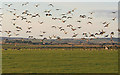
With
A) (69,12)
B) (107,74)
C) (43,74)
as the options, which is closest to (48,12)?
(69,12)

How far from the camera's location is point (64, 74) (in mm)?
37812

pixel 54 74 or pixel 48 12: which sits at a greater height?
pixel 48 12

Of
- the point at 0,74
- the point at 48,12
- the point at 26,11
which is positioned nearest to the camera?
the point at 0,74

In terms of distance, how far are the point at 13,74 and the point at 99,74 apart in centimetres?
1172

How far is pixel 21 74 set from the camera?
3741cm

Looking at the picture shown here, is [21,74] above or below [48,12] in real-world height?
below

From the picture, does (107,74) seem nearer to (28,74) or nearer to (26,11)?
(28,74)

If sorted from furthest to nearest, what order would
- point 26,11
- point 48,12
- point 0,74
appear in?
point 26,11 < point 48,12 < point 0,74

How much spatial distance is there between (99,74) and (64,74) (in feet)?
16.0

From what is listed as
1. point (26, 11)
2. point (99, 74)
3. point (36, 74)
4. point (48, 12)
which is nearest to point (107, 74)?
point (99, 74)

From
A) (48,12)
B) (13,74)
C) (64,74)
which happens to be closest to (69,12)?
(48,12)

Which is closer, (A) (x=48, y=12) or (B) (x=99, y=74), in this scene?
(B) (x=99, y=74)

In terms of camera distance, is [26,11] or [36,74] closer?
[36,74]

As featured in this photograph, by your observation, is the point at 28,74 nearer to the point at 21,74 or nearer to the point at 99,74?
the point at 21,74
